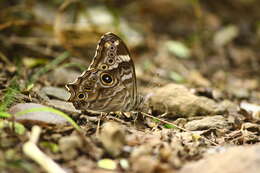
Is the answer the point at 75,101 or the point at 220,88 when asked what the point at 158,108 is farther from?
the point at 220,88

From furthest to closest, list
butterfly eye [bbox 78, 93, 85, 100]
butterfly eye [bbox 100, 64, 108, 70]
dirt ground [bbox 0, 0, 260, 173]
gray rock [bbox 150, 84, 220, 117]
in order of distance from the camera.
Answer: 1. gray rock [bbox 150, 84, 220, 117]
2. butterfly eye [bbox 100, 64, 108, 70]
3. butterfly eye [bbox 78, 93, 85, 100]
4. dirt ground [bbox 0, 0, 260, 173]

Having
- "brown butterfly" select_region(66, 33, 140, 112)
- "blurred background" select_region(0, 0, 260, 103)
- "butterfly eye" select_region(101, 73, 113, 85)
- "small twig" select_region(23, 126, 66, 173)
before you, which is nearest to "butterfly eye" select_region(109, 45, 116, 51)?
"brown butterfly" select_region(66, 33, 140, 112)

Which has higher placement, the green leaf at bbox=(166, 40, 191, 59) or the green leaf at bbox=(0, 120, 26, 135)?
the green leaf at bbox=(166, 40, 191, 59)

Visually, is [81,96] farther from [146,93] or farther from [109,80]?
[146,93]

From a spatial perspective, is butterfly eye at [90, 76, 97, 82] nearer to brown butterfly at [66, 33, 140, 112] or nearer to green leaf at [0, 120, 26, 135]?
brown butterfly at [66, 33, 140, 112]

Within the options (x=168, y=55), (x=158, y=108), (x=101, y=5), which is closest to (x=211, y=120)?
(x=158, y=108)
